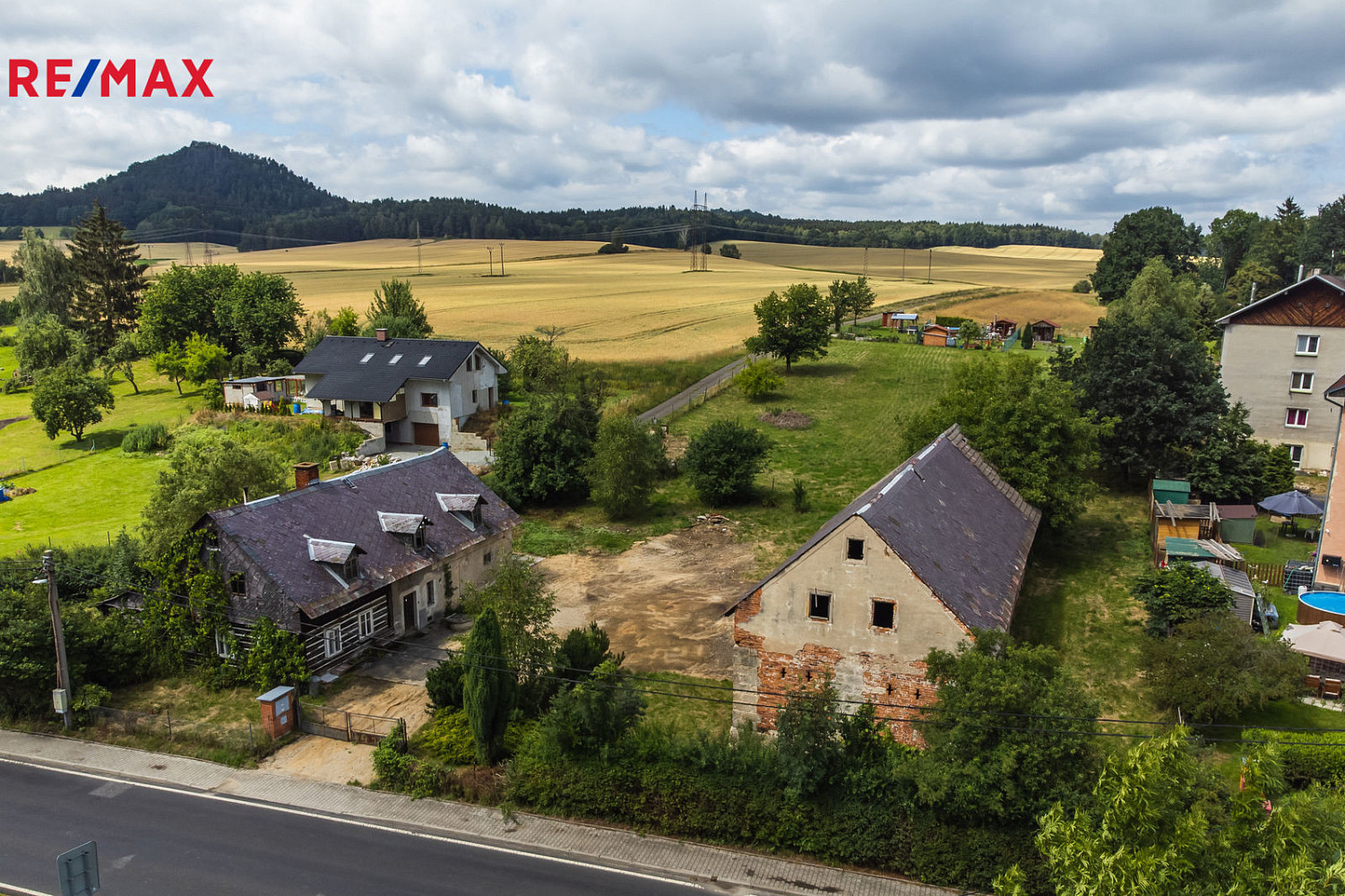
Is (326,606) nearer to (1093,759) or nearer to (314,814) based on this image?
(314,814)

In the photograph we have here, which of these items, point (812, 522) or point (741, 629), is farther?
point (812, 522)

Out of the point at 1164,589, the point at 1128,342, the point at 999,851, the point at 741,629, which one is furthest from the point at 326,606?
the point at 1128,342

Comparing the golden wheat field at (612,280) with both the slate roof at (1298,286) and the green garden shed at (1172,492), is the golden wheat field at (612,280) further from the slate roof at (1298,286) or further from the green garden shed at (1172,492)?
the green garden shed at (1172,492)

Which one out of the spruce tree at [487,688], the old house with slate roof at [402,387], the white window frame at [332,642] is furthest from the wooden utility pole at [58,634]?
the old house with slate roof at [402,387]

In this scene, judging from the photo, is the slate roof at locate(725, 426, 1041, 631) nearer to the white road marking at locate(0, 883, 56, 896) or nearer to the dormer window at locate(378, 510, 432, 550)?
the dormer window at locate(378, 510, 432, 550)

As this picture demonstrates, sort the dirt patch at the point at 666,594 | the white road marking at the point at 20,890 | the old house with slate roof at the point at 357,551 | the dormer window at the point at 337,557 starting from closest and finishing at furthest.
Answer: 1. the white road marking at the point at 20,890
2. the old house with slate roof at the point at 357,551
3. the dormer window at the point at 337,557
4. the dirt patch at the point at 666,594

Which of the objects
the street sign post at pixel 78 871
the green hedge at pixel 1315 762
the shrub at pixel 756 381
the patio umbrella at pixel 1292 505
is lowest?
the green hedge at pixel 1315 762
